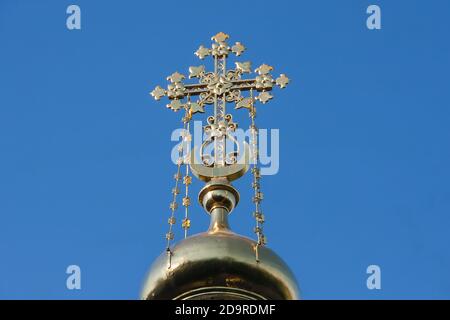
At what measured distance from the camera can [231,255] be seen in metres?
14.2

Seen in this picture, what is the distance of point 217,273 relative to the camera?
46.3ft

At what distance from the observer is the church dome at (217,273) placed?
46.2 feet

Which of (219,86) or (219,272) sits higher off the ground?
(219,86)

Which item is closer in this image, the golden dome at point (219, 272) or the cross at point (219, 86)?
the golden dome at point (219, 272)

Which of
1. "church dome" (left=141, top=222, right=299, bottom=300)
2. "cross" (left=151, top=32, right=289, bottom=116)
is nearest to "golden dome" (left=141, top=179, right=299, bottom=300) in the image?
"church dome" (left=141, top=222, right=299, bottom=300)

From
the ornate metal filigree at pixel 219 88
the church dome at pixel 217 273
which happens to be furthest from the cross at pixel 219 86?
the church dome at pixel 217 273

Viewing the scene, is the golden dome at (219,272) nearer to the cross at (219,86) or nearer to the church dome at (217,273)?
the church dome at (217,273)

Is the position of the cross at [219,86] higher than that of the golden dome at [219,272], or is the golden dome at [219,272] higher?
the cross at [219,86]

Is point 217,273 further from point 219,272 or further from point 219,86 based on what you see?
point 219,86

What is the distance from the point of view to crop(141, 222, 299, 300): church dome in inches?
555

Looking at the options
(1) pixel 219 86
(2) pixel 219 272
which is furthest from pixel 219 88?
(2) pixel 219 272
